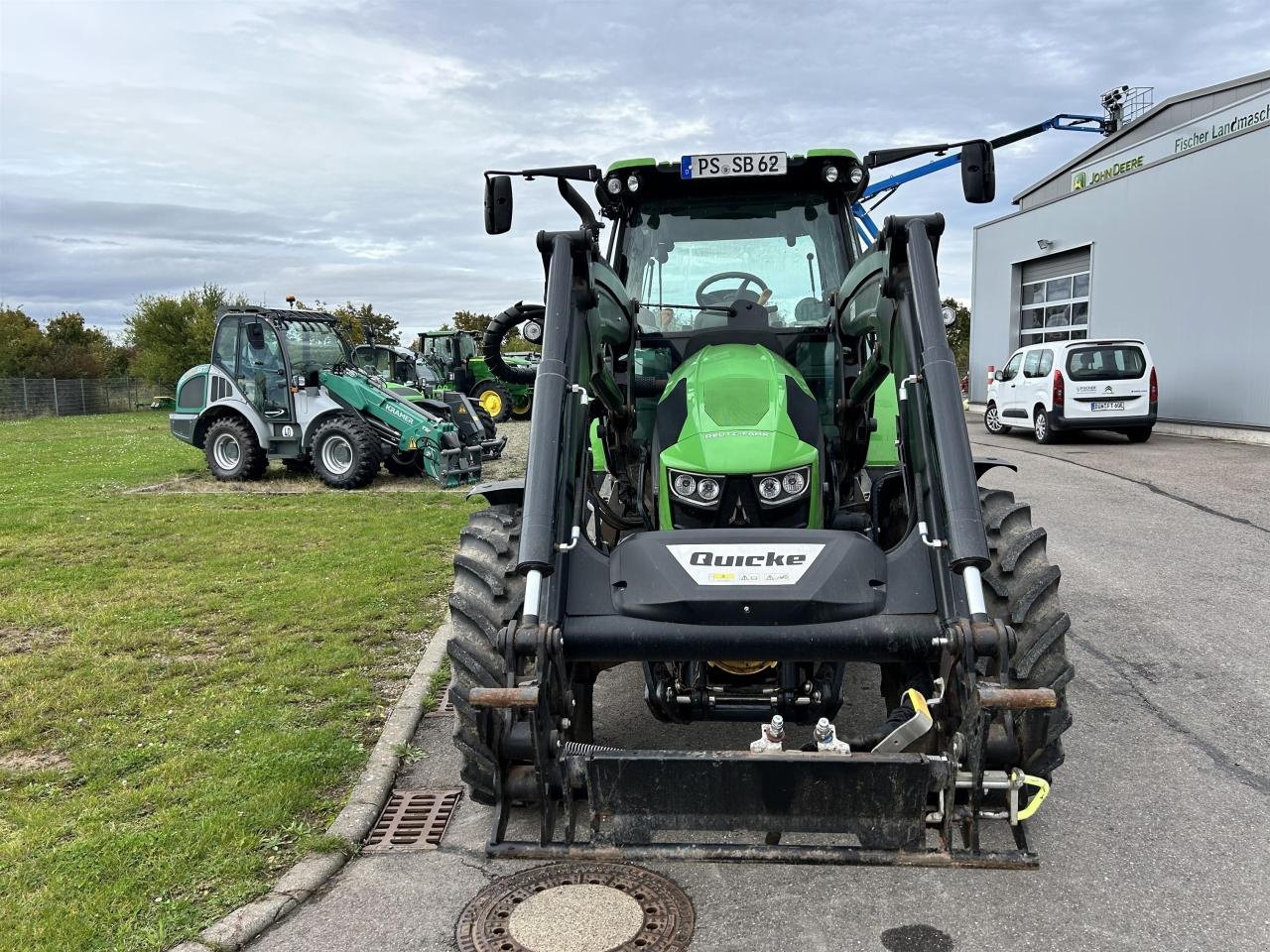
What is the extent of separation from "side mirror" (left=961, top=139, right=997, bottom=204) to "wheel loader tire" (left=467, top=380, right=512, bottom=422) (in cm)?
2223

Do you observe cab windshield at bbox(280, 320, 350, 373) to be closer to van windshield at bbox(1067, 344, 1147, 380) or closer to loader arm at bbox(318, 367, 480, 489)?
loader arm at bbox(318, 367, 480, 489)

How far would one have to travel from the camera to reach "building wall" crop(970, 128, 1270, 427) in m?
17.3

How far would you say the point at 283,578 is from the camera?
784 cm

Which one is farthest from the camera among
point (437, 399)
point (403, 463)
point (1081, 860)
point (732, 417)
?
point (437, 399)

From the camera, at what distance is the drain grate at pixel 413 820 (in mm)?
3609

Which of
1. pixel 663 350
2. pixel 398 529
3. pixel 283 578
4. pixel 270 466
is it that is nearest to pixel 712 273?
pixel 663 350

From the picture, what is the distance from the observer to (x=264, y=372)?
46.2 feet

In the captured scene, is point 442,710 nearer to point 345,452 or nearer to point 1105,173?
point 345,452

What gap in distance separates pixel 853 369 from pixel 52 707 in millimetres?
4419

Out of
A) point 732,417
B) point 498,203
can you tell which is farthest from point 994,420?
point 732,417

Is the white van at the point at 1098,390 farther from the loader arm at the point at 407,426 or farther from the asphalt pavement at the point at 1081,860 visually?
the asphalt pavement at the point at 1081,860

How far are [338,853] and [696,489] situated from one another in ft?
6.15

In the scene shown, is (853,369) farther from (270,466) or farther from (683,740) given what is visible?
(270,466)

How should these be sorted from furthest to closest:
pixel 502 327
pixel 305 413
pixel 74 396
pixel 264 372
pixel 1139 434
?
pixel 74 396, pixel 1139 434, pixel 264 372, pixel 305 413, pixel 502 327
